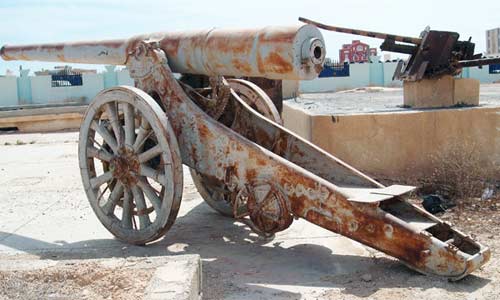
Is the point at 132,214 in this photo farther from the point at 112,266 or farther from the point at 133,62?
the point at 112,266

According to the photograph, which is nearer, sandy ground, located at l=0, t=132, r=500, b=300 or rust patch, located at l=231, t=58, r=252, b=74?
sandy ground, located at l=0, t=132, r=500, b=300

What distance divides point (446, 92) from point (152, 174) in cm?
423

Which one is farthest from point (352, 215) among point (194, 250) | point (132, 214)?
point (132, 214)

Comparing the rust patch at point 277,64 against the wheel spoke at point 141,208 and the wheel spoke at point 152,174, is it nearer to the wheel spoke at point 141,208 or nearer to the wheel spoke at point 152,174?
the wheel spoke at point 152,174

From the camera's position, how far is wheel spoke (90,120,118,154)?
5.38m

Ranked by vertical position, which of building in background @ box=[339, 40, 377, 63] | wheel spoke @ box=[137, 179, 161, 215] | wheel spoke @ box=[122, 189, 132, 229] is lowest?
wheel spoke @ box=[122, 189, 132, 229]

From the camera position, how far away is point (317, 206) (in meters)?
4.36

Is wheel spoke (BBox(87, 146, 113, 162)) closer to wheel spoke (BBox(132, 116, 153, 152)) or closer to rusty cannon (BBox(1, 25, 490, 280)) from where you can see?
rusty cannon (BBox(1, 25, 490, 280))

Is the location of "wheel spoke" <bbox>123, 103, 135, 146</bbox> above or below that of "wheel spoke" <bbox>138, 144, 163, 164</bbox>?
above

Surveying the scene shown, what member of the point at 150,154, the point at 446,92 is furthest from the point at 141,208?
the point at 446,92

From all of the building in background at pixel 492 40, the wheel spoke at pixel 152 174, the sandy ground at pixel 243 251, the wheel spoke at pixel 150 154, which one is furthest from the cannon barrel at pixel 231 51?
the building in background at pixel 492 40

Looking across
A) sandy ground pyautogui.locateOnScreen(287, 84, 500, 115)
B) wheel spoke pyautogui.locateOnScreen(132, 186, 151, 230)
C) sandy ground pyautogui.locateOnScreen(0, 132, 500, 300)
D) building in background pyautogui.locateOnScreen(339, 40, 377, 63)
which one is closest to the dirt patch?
sandy ground pyautogui.locateOnScreen(0, 132, 500, 300)

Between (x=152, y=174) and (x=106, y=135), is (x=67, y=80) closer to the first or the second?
(x=106, y=135)

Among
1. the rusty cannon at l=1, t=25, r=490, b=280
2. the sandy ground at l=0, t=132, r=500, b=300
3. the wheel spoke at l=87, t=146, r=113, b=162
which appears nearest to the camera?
the sandy ground at l=0, t=132, r=500, b=300
